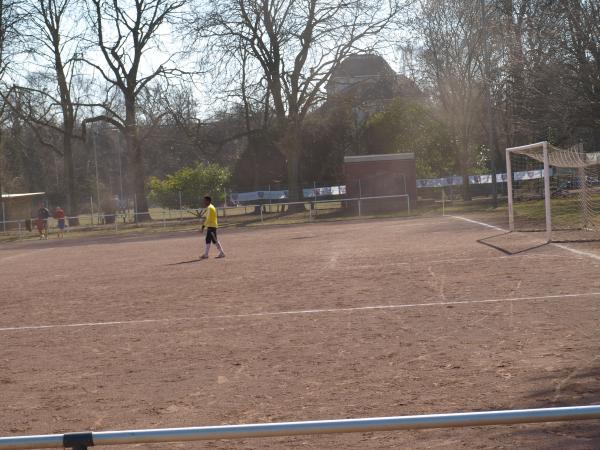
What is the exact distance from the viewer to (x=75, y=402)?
723 centimetres

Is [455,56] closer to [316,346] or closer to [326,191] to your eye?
[326,191]

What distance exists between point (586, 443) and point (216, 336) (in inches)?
228

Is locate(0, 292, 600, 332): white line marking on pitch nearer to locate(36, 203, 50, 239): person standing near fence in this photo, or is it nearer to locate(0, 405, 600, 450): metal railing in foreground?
locate(0, 405, 600, 450): metal railing in foreground

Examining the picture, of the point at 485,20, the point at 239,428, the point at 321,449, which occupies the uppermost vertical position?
the point at 485,20

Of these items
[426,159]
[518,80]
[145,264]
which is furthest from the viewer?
[426,159]

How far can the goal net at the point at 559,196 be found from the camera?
21823 mm

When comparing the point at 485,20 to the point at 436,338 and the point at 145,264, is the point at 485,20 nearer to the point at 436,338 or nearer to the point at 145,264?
the point at 145,264

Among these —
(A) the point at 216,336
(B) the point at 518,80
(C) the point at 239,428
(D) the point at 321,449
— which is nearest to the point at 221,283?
(A) the point at 216,336

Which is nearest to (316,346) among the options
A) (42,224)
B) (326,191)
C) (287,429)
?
(287,429)

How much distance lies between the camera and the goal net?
2182cm

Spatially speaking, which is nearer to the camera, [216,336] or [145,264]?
[216,336]

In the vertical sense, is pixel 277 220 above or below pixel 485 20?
below

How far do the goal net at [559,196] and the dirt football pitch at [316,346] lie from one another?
379 cm

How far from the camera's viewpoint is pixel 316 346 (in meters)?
9.22
